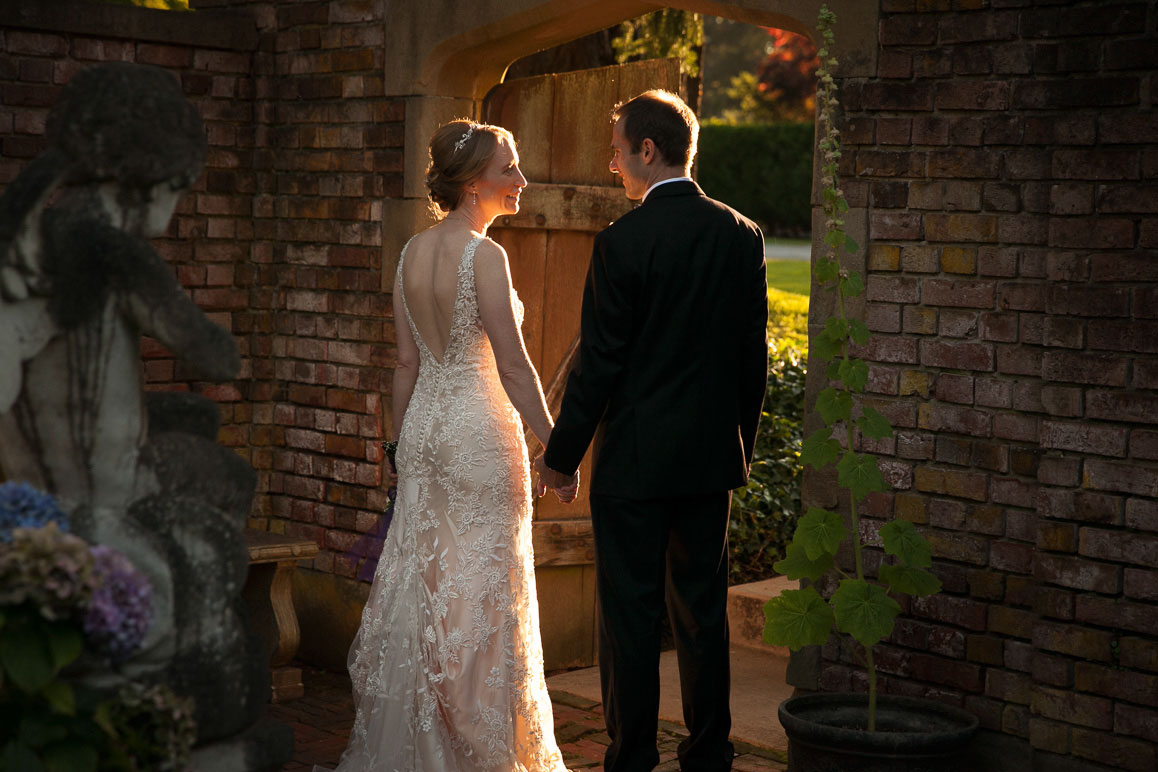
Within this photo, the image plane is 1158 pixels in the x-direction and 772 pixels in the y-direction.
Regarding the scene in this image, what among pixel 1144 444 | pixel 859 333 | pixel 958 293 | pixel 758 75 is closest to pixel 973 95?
pixel 958 293

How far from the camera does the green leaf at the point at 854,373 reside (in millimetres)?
3811

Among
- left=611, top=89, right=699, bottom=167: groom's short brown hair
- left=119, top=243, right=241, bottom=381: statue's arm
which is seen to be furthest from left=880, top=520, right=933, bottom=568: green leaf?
left=119, top=243, right=241, bottom=381: statue's arm

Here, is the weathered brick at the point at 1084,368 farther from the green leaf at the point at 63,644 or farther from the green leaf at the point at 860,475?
the green leaf at the point at 63,644

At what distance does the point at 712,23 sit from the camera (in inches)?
1293

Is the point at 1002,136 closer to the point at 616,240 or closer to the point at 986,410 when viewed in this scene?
the point at 986,410

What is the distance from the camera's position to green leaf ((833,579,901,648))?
3730 millimetres

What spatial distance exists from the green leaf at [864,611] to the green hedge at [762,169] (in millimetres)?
17321

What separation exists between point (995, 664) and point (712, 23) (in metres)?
30.5

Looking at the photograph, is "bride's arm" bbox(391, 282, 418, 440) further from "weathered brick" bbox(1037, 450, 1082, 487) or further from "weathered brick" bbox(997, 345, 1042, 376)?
"weathered brick" bbox(1037, 450, 1082, 487)

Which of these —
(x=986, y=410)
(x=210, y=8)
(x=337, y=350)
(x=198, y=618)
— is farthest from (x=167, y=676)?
(x=210, y=8)

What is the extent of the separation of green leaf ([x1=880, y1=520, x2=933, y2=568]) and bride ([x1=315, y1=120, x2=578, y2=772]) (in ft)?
3.10

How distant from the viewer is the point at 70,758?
2.27 m

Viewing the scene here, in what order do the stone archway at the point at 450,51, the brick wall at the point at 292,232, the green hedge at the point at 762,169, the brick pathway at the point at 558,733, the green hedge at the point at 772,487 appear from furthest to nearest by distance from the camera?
the green hedge at the point at 762,169
the green hedge at the point at 772,487
the brick wall at the point at 292,232
the stone archway at the point at 450,51
the brick pathway at the point at 558,733

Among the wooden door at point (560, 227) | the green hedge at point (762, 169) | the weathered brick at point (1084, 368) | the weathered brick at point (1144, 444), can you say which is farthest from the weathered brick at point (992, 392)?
the green hedge at point (762, 169)
